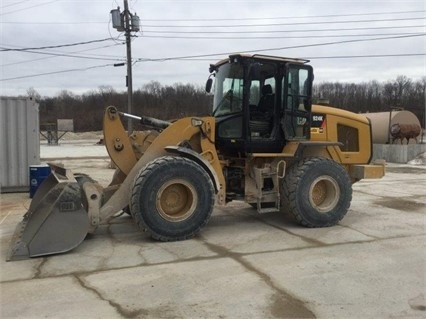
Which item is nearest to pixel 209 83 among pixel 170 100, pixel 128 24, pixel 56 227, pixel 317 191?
pixel 317 191

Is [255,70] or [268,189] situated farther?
[268,189]

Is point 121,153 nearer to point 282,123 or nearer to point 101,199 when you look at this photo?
point 101,199

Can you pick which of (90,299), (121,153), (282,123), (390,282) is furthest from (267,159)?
(90,299)

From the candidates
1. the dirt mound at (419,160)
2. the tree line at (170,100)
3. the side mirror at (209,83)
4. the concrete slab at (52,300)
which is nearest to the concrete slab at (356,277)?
the concrete slab at (52,300)

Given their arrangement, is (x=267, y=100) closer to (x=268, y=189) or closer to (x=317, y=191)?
(x=268, y=189)

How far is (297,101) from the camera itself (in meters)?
7.85

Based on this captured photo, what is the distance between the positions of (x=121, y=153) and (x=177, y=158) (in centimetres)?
119

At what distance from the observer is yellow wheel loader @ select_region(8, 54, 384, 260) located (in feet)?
22.1

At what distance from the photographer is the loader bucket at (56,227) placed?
5953 millimetres

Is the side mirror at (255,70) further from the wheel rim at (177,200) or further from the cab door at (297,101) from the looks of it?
the wheel rim at (177,200)

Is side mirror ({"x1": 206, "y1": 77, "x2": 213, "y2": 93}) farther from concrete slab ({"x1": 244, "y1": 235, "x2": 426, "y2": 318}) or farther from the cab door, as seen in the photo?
concrete slab ({"x1": 244, "y1": 235, "x2": 426, "y2": 318})

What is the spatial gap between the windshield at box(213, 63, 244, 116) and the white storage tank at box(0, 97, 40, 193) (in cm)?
597

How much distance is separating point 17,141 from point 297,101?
750cm

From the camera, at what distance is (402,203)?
34.3 feet
